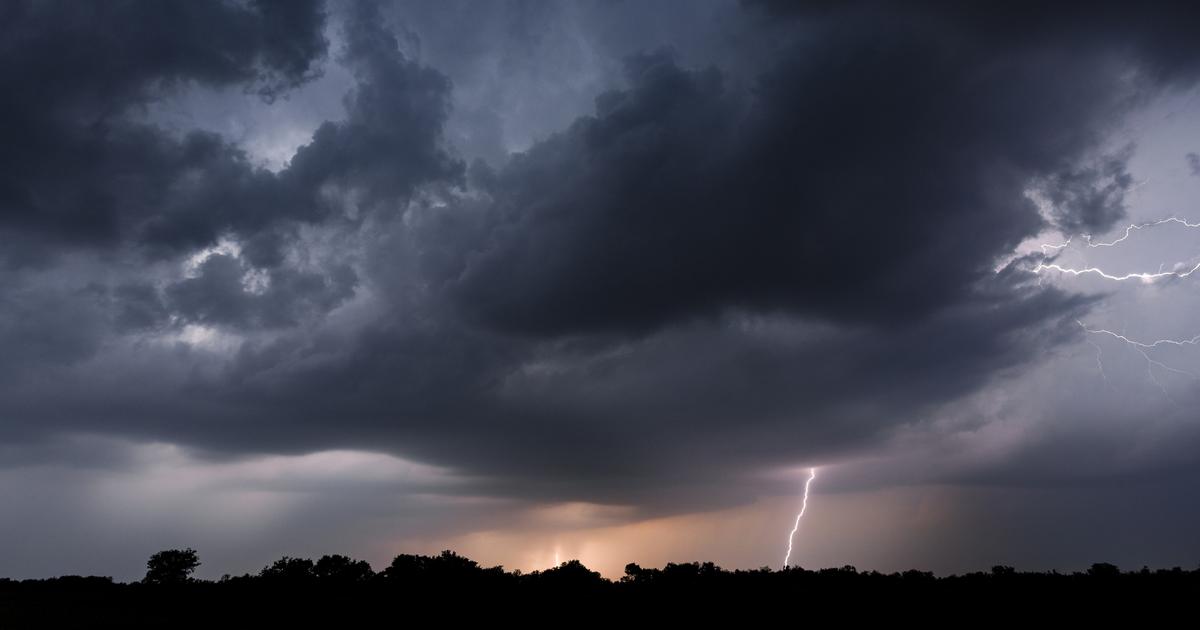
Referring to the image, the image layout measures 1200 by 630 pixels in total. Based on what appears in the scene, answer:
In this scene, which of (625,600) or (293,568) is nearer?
(625,600)

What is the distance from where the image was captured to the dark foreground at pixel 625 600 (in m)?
52.9

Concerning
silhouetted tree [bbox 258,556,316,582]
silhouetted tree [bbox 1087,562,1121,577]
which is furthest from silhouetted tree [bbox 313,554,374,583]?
silhouetted tree [bbox 1087,562,1121,577]

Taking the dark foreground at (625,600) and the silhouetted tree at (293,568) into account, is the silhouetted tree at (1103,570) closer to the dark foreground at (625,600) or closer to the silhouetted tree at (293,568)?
the dark foreground at (625,600)

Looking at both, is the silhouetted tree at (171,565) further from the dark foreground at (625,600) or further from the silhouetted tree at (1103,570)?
the silhouetted tree at (1103,570)

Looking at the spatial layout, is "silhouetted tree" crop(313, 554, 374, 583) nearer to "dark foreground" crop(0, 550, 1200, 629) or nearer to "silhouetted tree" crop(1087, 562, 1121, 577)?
"dark foreground" crop(0, 550, 1200, 629)

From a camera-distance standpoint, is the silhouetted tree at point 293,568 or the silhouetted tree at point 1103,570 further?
the silhouetted tree at point 293,568

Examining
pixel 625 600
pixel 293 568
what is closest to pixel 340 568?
pixel 293 568

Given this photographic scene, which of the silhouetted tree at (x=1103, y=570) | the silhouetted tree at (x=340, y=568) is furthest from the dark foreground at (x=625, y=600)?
the silhouetted tree at (x=340, y=568)

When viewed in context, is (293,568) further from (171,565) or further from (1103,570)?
(1103,570)

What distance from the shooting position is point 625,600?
71.4 m

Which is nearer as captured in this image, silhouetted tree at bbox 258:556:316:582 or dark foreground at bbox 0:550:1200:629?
dark foreground at bbox 0:550:1200:629

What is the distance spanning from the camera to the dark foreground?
52928 millimetres

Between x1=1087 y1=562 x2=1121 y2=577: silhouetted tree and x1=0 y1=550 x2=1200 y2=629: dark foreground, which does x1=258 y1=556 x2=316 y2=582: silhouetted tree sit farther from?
x1=1087 y1=562 x2=1121 y2=577: silhouetted tree

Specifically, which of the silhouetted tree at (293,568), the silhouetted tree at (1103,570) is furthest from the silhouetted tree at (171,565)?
the silhouetted tree at (1103,570)
